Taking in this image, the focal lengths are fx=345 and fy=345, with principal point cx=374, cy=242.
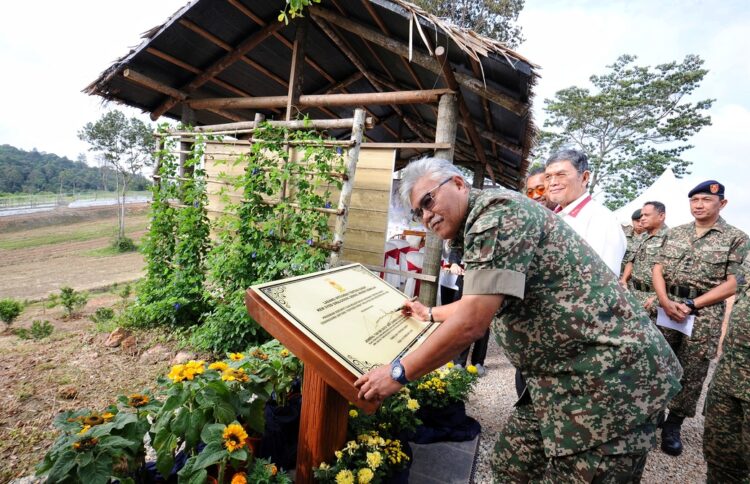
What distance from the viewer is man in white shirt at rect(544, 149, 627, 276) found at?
213 centimetres

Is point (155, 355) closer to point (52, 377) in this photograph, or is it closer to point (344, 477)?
point (52, 377)

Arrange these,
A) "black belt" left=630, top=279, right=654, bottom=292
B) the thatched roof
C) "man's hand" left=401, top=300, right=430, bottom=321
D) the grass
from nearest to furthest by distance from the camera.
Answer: "man's hand" left=401, top=300, right=430, bottom=321
the thatched roof
"black belt" left=630, top=279, right=654, bottom=292
the grass

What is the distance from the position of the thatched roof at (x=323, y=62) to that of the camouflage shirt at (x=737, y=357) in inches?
88.5

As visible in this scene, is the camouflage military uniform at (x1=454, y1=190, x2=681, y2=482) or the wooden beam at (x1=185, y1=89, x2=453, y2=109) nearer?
the camouflage military uniform at (x1=454, y1=190, x2=681, y2=482)

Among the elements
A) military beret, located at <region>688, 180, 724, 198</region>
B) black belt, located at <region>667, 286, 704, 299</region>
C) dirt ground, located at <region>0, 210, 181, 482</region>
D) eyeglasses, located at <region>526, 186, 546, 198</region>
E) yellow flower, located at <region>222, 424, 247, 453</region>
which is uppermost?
military beret, located at <region>688, 180, 724, 198</region>

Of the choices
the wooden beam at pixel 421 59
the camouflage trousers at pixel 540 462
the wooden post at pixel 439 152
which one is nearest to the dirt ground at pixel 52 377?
the camouflage trousers at pixel 540 462

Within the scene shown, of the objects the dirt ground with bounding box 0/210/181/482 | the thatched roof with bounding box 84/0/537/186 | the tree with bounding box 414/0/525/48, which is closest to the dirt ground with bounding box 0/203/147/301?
the dirt ground with bounding box 0/210/181/482

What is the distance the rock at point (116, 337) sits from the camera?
411 centimetres

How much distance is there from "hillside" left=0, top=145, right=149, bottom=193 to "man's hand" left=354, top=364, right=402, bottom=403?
6248cm

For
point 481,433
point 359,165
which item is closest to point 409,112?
point 359,165

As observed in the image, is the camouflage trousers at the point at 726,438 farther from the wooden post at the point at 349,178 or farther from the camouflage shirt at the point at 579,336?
the wooden post at the point at 349,178

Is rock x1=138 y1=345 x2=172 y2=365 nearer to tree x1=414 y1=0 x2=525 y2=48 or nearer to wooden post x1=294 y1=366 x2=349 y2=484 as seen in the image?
wooden post x1=294 y1=366 x2=349 y2=484

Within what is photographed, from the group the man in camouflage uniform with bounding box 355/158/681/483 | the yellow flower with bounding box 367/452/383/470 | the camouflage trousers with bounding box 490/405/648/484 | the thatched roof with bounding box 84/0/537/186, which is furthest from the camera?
the thatched roof with bounding box 84/0/537/186

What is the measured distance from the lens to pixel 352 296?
1752mm
